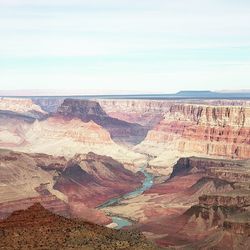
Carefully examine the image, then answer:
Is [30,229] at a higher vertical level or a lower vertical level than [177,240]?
higher

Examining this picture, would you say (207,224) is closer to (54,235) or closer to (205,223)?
(205,223)

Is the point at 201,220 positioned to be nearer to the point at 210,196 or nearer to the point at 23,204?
the point at 210,196

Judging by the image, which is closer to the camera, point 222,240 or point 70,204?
point 222,240

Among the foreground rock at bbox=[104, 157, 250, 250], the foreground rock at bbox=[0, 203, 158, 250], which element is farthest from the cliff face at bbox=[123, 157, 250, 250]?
the foreground rock at bbox=[0, 203, 158, 250]

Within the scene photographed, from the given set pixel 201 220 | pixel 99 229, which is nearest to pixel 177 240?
pixel 201 220

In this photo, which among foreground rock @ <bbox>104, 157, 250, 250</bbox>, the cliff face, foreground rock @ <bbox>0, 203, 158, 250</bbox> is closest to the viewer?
foreground rock @ <bbox>0, 203, 158, 250</bbox>

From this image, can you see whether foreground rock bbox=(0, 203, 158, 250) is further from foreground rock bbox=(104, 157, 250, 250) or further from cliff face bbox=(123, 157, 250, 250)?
cliff face bbox=(123, 157, 250, 250)

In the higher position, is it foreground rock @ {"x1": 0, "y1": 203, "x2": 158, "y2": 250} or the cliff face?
foreground rock @ {"x1": 0, "y1": 203, "x2": 158, "y2": 250}

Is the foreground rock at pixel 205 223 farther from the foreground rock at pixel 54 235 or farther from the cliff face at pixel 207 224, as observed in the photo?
the foreground rock at pixel 54 235

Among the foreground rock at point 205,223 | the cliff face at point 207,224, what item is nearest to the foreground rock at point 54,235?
the foreground rock at point 205,223
